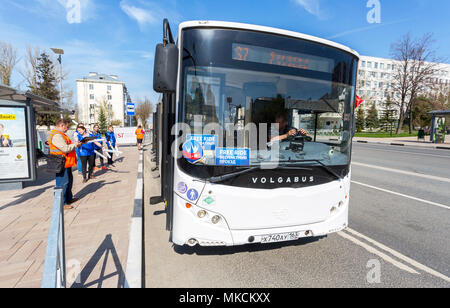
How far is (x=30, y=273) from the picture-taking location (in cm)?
309

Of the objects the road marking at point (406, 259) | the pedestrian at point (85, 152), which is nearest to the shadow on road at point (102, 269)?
the road marking at point (406, 259)

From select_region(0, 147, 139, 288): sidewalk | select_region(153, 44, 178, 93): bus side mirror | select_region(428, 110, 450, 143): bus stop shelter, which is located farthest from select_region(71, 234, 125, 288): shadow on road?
select_region(428, 110, 450, 143): bus stop shelter

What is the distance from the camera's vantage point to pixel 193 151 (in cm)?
298

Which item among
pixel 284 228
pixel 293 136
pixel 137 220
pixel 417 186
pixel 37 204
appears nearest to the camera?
pixel 284 228

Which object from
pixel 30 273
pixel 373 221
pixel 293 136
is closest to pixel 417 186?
pixel 373 221

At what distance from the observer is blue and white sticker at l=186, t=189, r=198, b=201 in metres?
2.94

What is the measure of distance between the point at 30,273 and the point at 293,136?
3804 mm

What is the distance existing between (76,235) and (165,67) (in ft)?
10.7

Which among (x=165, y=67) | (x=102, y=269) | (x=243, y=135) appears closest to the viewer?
(x=165, y=67)

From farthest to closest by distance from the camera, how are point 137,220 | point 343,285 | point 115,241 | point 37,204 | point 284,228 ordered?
point 37,204 < point 137,220 < point 115,241 < point 284,228 < point 343,285

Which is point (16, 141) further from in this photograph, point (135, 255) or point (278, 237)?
point (278, 237)

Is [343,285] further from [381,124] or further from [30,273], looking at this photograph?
[381,124]

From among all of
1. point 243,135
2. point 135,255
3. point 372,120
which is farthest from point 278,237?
point 372,120
